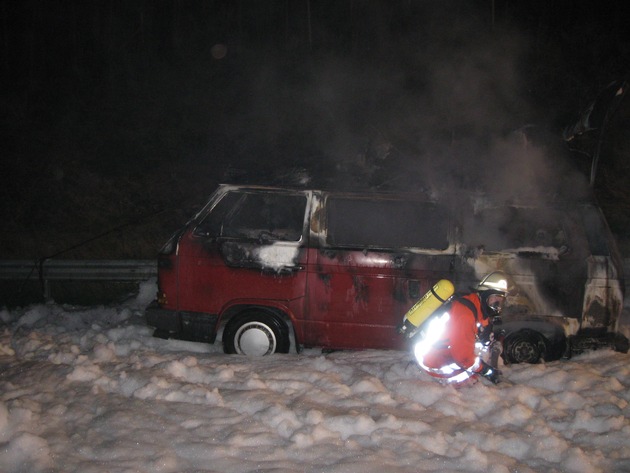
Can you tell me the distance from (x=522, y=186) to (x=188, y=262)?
11.5 ft

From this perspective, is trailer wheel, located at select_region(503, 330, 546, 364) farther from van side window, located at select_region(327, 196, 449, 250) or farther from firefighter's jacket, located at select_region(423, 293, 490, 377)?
van side window, located at select_region(327, 196, 449, 250)

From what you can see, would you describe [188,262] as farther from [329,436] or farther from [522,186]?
[522,186]

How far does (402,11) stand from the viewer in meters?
14.3

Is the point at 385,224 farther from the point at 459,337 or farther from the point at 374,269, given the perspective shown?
the point at 459,337

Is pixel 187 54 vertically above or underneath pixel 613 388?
above

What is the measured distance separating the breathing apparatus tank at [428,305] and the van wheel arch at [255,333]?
1.49 meters

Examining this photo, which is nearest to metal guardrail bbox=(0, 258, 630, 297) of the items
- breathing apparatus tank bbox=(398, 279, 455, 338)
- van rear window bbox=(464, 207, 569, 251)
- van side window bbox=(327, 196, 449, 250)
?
van rear window bbox=(464, 207, 569, 251)

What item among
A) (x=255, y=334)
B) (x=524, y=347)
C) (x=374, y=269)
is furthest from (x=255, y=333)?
(x=524, y=347)

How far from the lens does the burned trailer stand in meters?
4.73

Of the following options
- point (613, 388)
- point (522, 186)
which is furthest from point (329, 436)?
point (522, 186)

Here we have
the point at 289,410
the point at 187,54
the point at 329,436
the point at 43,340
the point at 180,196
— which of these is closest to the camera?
the point at 329,436

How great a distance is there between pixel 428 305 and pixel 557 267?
5.58 ft

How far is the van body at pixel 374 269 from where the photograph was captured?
4.77m

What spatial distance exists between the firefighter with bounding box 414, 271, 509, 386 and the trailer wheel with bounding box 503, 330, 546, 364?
690 mm
